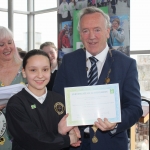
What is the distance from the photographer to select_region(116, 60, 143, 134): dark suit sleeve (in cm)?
190

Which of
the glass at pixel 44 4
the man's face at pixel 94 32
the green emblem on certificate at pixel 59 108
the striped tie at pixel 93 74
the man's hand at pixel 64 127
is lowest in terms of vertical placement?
the man's hand at pixel 64 127

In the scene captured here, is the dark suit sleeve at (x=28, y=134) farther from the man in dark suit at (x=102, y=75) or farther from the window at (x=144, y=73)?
the window at (x=144, y=73)

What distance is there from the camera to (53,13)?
741cm

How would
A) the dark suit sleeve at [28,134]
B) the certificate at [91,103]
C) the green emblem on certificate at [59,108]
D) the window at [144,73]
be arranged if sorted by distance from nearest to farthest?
the dark suit sleeve at [28,134] → the certificate at [91,103] → the green emblem on certificate at [59,108] → the window at [144,73]

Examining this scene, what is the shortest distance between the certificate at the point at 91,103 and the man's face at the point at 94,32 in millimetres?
406

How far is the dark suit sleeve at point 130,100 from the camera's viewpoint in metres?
1.90

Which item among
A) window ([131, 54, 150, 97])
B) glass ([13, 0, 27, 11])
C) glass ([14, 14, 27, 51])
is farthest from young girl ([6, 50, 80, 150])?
glass ([13, 0, 27, 11])

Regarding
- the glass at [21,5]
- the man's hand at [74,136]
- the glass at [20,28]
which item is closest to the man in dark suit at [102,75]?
the man's hand at [74,136]

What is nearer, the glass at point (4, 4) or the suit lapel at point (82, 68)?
the suit lapel at point (82, 68)

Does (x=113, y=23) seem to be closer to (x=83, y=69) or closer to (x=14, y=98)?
(x=83, y=69)

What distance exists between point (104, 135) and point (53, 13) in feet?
19.5

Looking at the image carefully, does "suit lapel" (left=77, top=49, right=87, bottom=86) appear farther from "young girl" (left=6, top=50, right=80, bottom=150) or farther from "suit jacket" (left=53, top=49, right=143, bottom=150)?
"young girl" (left=6, top=50, right=80, bottom=150)

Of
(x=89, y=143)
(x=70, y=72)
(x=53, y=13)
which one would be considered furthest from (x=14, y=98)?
(x=53, y=13)

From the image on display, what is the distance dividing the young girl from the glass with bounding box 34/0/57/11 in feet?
18.4
